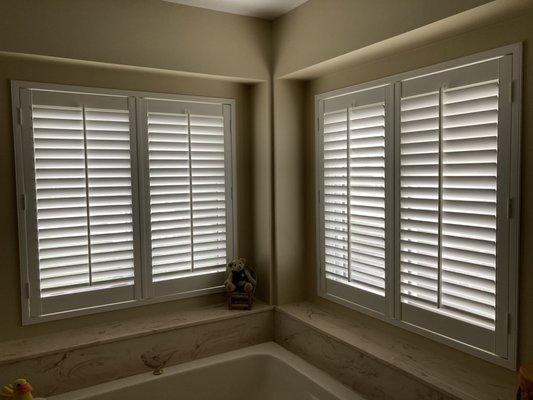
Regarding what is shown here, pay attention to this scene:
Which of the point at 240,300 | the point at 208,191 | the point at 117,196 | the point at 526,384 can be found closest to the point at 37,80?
the point at 117,196

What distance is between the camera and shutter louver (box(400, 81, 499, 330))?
1.62 meters

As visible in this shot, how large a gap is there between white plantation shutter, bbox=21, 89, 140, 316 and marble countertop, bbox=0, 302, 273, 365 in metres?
0.13

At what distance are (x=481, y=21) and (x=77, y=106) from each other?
182 centimetres

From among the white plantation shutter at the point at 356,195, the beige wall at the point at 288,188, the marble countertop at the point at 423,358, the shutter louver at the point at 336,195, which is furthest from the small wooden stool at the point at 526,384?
the beige wall at the point at 288,188

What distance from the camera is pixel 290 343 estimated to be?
95.9 inches

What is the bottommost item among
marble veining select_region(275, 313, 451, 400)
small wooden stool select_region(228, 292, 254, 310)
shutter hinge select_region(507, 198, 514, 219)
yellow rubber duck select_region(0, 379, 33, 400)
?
marble veining select_region(275, 313, 451, 400)

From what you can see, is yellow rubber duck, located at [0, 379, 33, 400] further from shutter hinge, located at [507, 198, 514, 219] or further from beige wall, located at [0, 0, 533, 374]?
shutter hinge, located at [507, 198, 514, 219]

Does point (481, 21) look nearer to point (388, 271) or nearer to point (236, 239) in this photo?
point (388, 271)

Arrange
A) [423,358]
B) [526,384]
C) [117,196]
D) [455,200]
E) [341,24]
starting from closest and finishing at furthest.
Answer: [526,384] < [455,200] < [423,358] < [341,24] < [117,196]

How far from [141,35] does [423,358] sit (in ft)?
6.51

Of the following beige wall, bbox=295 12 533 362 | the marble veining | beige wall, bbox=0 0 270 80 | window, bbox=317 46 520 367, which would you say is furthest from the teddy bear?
beige wall, bbox=0 0 270 80

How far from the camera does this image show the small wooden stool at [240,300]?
2508mm

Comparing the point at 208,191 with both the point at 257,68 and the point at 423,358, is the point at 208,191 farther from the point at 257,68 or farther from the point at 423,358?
the point at 423,358

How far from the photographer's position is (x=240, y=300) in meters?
2.52
